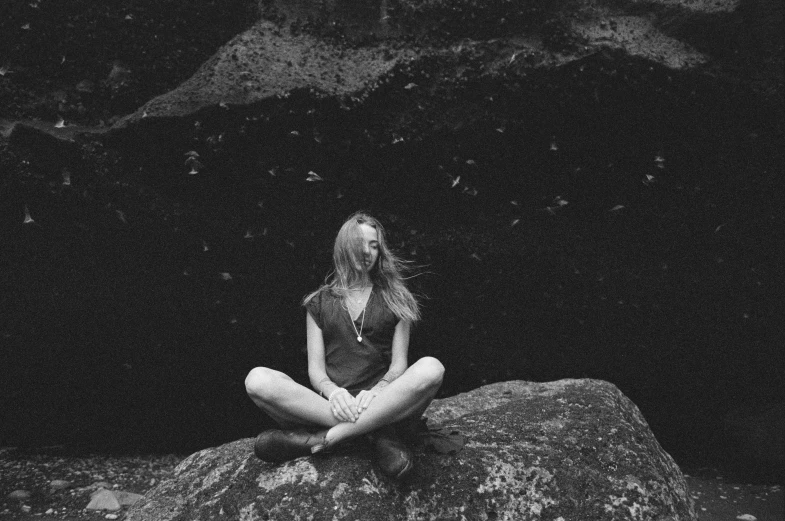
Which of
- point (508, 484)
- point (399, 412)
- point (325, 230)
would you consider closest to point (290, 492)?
point (399, 412)

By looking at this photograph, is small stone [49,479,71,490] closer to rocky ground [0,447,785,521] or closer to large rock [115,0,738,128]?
rocky ground [0,447,785,521]

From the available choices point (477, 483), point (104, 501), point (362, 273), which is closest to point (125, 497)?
point (104, 501)

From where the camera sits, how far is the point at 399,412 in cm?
267

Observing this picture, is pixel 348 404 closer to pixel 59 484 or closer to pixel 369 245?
pixel 369 245

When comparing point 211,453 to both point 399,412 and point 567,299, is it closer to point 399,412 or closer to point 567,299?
point 399,412

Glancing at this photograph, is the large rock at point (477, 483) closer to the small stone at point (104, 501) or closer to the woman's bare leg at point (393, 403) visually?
the woman's bare leg at point (393, 403)

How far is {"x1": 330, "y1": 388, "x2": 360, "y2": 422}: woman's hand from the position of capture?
265cm

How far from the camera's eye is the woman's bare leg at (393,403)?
264 centimetres

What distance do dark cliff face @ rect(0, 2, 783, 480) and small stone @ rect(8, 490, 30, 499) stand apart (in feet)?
2.88

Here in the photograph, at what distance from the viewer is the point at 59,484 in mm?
4727

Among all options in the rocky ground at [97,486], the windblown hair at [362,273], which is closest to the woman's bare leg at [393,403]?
the windblown hair at [362,273]

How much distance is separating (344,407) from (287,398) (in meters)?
0.26

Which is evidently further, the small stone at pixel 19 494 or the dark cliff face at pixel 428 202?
the small stone at pixel 19 494

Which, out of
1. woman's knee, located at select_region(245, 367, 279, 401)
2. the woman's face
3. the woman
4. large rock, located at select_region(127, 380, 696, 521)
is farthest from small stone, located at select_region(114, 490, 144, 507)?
the woman's face
